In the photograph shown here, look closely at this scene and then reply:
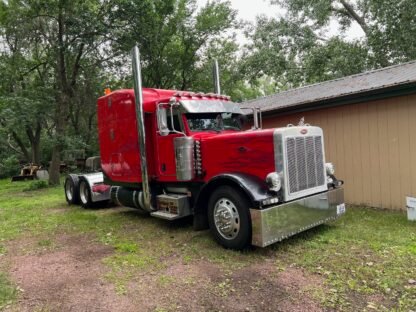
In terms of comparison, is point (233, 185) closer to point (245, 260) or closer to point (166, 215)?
point (245, 260)

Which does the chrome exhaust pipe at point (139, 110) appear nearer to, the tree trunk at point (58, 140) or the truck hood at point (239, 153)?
the truck hood at point (239, 153)

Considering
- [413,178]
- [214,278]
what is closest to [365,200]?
[413,178]

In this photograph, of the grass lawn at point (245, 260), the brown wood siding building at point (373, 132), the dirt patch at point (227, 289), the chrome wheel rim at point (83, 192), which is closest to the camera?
the dirt patch at point (227, 289)

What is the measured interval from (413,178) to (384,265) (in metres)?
3.28

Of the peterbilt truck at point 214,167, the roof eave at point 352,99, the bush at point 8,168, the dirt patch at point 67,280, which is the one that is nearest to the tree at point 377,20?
the roof eave at point 352,99

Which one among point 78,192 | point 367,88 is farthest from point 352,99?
point 78,192

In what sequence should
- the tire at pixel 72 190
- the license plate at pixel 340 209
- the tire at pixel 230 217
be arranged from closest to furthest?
the tire at pixel 230 217, the license plate at pixel 340 209, the tire at pixel 72 190

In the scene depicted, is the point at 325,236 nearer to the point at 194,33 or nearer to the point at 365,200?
the point at 365,200

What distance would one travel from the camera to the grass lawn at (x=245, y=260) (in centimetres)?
362

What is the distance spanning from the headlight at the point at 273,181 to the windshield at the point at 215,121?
1.90 meters

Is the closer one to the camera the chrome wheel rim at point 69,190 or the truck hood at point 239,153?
the truck hood at point 239,153

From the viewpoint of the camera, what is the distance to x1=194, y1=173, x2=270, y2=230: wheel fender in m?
4.74

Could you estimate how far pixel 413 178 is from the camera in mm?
6758

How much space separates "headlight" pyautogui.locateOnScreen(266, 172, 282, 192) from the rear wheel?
5806 mm
